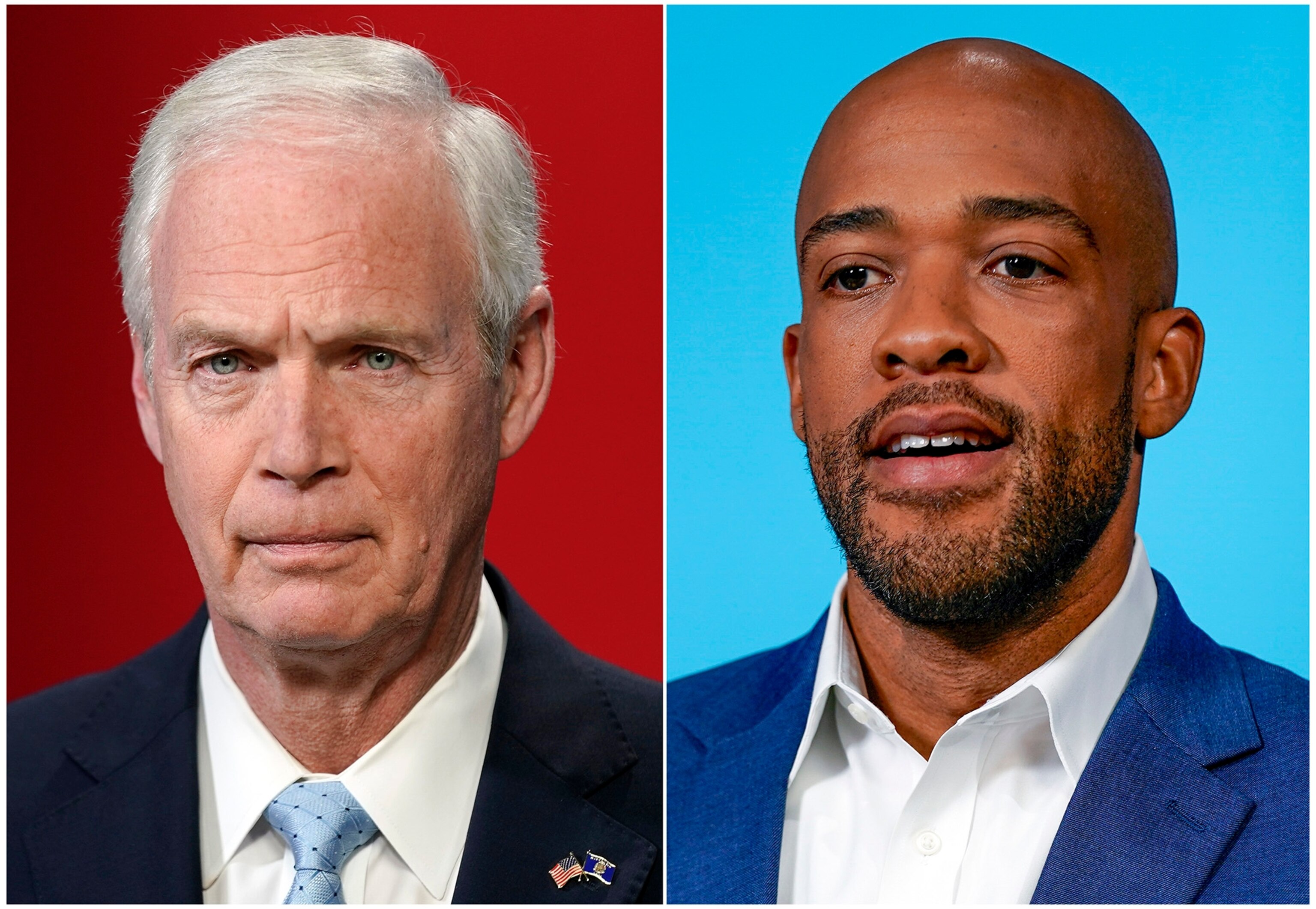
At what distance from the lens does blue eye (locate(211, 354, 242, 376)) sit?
2633mm

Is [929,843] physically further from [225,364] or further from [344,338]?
[225,364]

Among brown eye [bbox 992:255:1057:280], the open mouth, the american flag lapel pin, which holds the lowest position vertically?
the american flag lapel pin

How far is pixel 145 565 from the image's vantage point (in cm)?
326

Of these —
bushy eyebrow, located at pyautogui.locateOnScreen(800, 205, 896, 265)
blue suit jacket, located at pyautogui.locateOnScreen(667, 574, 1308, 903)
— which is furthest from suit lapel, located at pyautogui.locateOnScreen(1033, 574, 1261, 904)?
bushy eyebrow, located at pyautogui.locateOnScreen(800, 205, 896, 265)

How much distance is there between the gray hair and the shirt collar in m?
1.06

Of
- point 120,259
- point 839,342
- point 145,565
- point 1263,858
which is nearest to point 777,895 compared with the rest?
point 1263,858

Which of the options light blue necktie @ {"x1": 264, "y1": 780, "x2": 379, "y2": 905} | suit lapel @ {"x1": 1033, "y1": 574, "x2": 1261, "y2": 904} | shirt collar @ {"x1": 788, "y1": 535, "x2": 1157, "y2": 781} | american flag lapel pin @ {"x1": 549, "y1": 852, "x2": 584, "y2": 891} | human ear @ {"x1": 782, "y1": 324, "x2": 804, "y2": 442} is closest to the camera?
suit lapel @ {"x1": 1033, "y1": 574, "x2": 1261, "y2": 904}

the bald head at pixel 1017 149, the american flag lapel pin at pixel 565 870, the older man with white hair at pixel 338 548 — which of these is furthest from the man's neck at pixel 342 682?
the bald head at pixel 1017 149

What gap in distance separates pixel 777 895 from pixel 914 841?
291 millimetres

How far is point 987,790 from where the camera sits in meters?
2.63

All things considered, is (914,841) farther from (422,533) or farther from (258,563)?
(258,563)

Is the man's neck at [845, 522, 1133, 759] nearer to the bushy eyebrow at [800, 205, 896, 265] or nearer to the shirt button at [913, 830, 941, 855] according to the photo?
the shirt button at [913, 830, 941, 855]

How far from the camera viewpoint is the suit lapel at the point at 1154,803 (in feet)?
8.19

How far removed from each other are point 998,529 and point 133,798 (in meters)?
1.71
